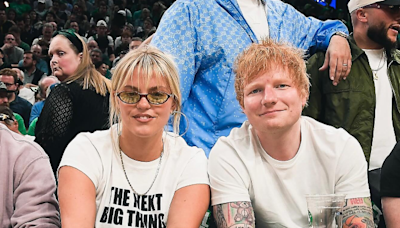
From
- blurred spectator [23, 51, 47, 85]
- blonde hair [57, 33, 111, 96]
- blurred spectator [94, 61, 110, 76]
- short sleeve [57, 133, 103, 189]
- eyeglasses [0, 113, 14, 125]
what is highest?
blurred spectator [23, 51, 47, 85]

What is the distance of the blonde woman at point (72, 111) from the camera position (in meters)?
2.77

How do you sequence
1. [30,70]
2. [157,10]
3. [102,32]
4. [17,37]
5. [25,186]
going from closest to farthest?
[25,186]
[30,70]
[17,37]
[102,32]
[157,10]

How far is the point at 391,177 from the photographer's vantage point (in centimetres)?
189

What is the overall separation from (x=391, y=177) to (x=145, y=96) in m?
0.96

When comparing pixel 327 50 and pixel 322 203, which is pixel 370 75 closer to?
pixel 327 50

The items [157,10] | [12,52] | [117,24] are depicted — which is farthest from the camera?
[157,10]

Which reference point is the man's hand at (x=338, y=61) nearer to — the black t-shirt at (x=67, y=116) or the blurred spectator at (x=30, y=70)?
the black t-shirt at (x=67, y=116)

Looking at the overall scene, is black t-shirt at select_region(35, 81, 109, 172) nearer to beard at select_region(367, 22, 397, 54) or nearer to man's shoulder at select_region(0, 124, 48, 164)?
man's shoulder at select_region(0, 124, 48, 164)

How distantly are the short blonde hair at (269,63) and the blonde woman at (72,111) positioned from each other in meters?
1.21

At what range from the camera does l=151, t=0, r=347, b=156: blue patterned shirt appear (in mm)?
2244

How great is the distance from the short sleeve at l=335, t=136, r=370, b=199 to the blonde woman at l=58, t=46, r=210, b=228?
0.48m

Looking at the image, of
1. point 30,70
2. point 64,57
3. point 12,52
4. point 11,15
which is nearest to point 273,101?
point 64,57

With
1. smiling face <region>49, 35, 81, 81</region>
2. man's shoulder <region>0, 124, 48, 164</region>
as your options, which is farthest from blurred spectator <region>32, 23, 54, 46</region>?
man's shoulder <region>0, 124, 48, 164</region>

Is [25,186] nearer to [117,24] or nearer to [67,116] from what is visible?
[67,116]
